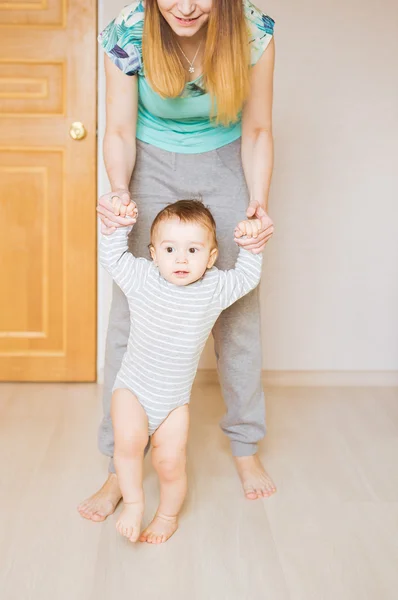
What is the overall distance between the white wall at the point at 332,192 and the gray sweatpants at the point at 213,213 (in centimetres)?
86

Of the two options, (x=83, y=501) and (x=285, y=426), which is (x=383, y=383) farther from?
(x=83, y=501)

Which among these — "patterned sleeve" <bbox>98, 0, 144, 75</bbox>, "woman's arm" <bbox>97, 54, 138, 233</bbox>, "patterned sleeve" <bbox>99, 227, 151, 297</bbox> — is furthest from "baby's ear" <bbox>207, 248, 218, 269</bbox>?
"patterned sleeve" <bbox>98, 0, 144, 75</bbox>

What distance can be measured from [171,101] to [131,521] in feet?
3.02

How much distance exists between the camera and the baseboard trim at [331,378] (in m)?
2.67

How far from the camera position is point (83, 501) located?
5.43 ft

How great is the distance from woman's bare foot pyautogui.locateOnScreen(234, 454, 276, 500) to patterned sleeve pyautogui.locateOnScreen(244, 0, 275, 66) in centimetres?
99

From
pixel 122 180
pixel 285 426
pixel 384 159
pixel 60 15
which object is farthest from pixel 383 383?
pixel 60 15

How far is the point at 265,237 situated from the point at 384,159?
126 cm

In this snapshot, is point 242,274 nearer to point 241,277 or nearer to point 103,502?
point 241,277

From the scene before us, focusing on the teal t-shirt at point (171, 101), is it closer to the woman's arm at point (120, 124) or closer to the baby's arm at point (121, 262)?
the woman's arm at point (120, 124)

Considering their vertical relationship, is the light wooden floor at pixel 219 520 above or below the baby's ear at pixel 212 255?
below

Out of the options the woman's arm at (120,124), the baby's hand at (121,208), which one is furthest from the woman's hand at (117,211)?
the woman's arm at (120,124)

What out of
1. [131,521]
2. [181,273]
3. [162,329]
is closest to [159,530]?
[131,521]

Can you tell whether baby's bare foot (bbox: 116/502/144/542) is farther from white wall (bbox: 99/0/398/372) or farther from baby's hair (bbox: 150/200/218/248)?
white wall (bbox: 99/0/398/372)
